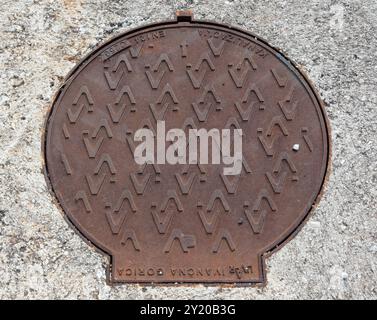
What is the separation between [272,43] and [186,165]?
2.55ft

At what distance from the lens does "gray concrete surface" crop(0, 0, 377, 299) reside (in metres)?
2.55

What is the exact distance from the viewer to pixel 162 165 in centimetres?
274

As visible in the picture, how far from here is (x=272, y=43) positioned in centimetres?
301

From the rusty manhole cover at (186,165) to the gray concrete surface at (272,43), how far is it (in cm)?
6

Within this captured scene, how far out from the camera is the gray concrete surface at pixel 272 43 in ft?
8.38

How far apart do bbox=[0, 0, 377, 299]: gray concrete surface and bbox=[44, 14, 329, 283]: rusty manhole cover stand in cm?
6

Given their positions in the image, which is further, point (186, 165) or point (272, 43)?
point (272, 43)

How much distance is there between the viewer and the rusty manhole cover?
2.61 metres

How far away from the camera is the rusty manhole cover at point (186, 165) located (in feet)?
8.56

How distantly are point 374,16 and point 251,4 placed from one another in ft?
2.05

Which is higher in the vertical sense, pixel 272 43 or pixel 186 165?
pixel 272 43
